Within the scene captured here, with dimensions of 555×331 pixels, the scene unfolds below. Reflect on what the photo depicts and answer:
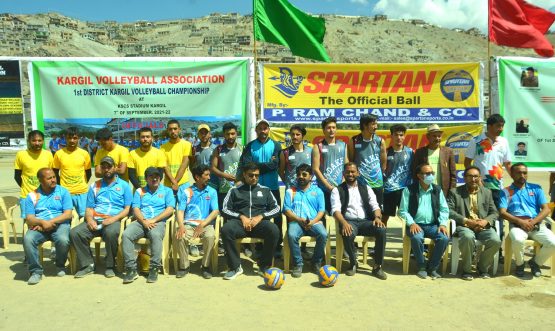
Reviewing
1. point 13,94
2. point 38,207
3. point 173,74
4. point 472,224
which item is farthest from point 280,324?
point 13,94

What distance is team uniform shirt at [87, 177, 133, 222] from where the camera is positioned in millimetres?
5324

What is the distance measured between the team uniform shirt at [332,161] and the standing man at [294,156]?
0.18 meters

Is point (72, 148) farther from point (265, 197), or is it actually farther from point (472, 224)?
point (472, 224)

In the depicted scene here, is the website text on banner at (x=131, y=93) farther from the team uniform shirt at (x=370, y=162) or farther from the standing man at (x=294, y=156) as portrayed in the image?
the team uniform shirt at (x=370, y=162)

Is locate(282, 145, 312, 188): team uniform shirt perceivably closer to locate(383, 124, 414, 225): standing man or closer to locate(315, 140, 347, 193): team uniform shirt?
locate(315, 140, 347, 193): team uniform shirt

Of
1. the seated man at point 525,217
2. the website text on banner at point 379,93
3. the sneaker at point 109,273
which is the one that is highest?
the website text on banner at point 379,93

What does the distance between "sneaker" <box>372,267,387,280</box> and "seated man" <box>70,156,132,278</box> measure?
3160 millimetres

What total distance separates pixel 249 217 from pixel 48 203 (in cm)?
251

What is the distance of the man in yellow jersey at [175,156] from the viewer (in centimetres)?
587

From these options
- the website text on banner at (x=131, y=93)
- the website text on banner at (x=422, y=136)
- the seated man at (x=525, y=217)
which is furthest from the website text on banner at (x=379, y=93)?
the seated man at (x=525, y=217)

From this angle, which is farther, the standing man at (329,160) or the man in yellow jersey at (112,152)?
the man in yellow jersey at (112,152)

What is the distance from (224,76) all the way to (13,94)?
332 centimetres

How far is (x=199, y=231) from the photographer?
17.2 ft

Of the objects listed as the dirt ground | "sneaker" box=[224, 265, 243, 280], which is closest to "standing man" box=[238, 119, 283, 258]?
"sneaker" box=[224, 265, 243, 280]
